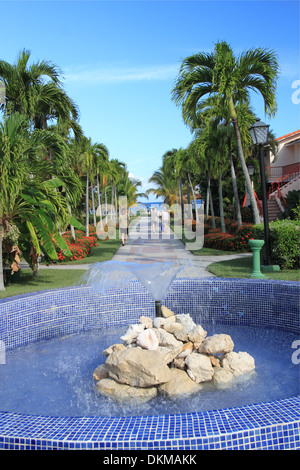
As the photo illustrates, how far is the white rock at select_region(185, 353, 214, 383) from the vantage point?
5441 mm

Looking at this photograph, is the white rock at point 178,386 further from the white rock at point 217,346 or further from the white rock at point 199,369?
the white rock at point 217,346

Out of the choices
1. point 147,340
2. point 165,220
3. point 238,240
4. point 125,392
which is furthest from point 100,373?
point 165,220

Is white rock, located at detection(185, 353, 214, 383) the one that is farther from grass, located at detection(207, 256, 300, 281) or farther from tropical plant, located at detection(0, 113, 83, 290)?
tropical plant, located at detection(0, 113, 83, 290)

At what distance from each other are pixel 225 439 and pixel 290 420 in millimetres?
544

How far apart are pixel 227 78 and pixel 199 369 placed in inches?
455

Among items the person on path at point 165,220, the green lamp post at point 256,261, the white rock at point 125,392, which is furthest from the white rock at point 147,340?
the person on path at point 165,220

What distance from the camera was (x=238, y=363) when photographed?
5676 mm

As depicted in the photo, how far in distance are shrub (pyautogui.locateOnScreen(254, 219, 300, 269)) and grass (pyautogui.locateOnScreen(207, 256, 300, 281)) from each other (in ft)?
1.83

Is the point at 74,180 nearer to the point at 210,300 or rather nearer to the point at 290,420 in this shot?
the point at 210,300

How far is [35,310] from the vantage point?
25.1ft

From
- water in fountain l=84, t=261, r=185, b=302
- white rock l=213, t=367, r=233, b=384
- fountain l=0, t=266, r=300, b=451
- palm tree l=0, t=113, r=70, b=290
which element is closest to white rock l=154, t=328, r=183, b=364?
white rock l=213, t=367, r=233, b=384

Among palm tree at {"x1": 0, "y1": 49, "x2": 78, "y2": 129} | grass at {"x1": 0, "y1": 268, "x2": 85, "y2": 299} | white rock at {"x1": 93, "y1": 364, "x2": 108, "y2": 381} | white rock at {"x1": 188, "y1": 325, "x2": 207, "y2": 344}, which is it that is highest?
palm tree at {"x1": 0, "y1": 49, "x2": 78, "y2": 129}

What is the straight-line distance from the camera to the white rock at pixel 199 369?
17.9 ft

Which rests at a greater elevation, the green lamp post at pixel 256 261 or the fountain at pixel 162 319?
the green lamp post at pixel 256 261
